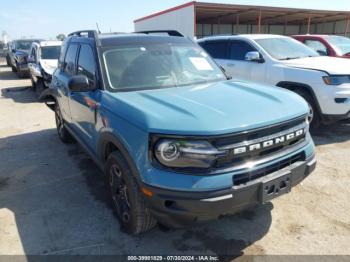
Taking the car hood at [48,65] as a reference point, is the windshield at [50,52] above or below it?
above

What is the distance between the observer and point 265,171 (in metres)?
2.56

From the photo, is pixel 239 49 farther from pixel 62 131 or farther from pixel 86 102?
pixel 86 102

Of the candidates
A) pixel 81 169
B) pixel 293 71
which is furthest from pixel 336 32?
pixel 81 169

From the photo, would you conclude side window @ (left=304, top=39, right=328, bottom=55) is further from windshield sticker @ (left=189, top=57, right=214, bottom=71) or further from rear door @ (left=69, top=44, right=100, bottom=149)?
rear door @ (left=69, top=44, right=100, bottom=149)

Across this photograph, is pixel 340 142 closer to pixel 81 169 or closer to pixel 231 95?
pixel 231 95

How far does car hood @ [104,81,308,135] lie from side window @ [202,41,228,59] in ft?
15.0

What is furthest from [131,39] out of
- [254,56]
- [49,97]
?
[254,56]

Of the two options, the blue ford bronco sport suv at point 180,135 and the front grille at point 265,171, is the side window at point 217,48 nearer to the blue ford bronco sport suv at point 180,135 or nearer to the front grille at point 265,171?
the blue ford bronco sport suv at point 180,135

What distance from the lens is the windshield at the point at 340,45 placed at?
921cm

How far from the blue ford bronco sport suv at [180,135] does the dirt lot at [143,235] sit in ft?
1.11

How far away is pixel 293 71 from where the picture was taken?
588 centimetres

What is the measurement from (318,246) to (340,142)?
10.4ft

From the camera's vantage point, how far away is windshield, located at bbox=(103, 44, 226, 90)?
11.1 feet

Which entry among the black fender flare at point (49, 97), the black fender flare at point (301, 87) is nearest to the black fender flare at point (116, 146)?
the black fender flare at point (49, 97)
